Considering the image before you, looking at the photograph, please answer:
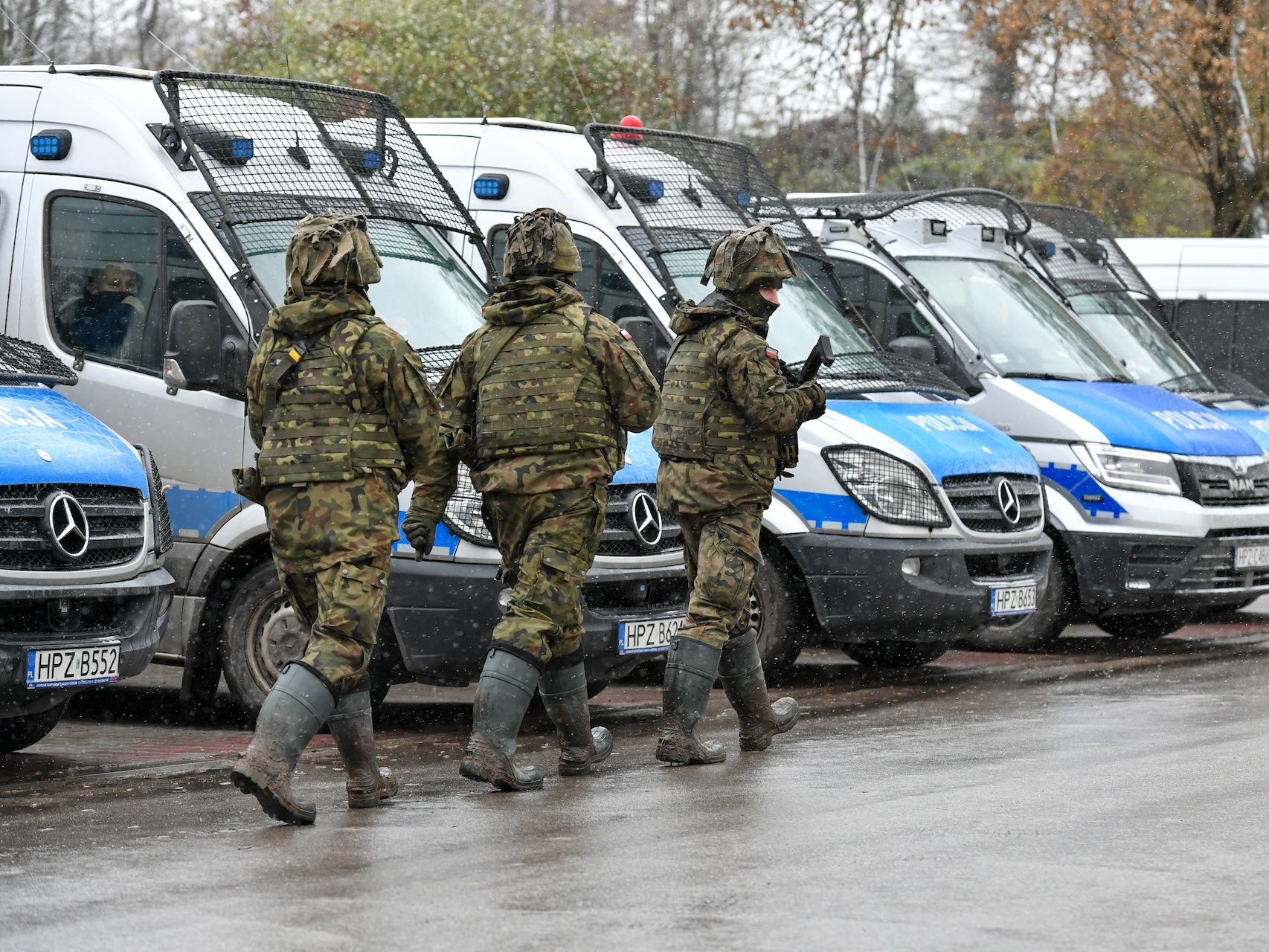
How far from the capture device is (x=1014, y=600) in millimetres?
10078

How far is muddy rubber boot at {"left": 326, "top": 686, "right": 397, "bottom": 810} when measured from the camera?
6512 millimetres

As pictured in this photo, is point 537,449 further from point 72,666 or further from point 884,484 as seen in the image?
point 884,484

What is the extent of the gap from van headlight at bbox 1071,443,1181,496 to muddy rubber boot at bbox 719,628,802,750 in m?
3.92

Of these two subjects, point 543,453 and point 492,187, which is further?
point 492,187

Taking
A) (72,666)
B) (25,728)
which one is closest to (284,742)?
(72,666)

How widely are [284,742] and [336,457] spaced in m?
0.89

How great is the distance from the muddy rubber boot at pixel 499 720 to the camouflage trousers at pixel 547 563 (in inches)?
2.7

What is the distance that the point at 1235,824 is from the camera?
6.05 m

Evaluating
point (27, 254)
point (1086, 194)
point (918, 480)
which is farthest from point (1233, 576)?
point (1086, 194)

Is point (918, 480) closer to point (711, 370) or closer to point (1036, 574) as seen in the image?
point (1036, 574)

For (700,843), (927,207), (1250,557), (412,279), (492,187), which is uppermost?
(927,207)

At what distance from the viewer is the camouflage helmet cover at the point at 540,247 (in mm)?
7062

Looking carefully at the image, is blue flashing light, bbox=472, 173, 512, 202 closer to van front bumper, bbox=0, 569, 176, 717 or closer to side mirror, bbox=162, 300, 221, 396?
side mirror, bbox=162, 300, 221, 396

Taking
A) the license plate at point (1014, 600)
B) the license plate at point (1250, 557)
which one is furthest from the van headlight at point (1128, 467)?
the license plate at point (1014, 600)
